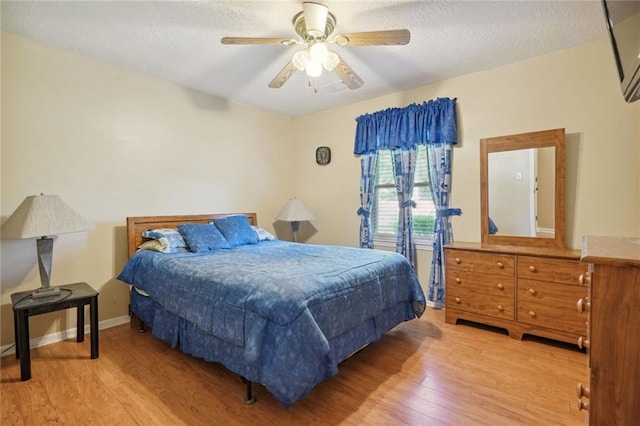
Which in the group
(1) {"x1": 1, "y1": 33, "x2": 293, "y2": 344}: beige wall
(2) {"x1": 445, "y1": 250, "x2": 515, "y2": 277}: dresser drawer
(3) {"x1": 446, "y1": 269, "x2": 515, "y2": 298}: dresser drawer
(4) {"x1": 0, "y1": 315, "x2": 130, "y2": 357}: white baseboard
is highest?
(1) {"x1": 1, "y1": 33, "x2": 293, "y2": 344}: beige wall

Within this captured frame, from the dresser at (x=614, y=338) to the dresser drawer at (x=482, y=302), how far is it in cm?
183

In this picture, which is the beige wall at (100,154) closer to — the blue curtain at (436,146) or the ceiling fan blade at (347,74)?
the ceiling fan blade at (347,74)

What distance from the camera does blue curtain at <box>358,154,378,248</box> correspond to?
3941 millimetres

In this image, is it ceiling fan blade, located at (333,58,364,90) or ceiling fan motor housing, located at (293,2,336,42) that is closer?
ceiling fan motor housing, located at (293,2,336,42)

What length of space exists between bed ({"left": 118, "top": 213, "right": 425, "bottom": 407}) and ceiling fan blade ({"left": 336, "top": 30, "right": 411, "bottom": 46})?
1556 millimetres

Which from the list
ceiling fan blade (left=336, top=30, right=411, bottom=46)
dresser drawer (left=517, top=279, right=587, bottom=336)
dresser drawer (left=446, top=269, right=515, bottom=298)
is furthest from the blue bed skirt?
ceiling fan blade (left=336, top=30, right=411, bottom=46)

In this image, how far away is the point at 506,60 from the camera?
2.95 metres

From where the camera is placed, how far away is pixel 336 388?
6.50 feet

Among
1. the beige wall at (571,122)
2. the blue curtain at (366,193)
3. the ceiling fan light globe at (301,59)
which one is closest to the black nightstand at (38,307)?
the ceiling fan light globe at (301,59)

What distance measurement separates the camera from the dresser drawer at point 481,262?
107 inches

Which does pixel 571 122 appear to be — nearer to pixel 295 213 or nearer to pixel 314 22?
pixel 314 22

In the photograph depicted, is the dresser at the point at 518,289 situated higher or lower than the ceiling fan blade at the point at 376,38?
lower

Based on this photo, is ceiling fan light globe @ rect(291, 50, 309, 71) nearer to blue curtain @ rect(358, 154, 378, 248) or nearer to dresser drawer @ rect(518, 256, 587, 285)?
blue curtain @ rect(358, 154, 378, 248)

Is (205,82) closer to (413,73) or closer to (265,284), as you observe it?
(413,73)
